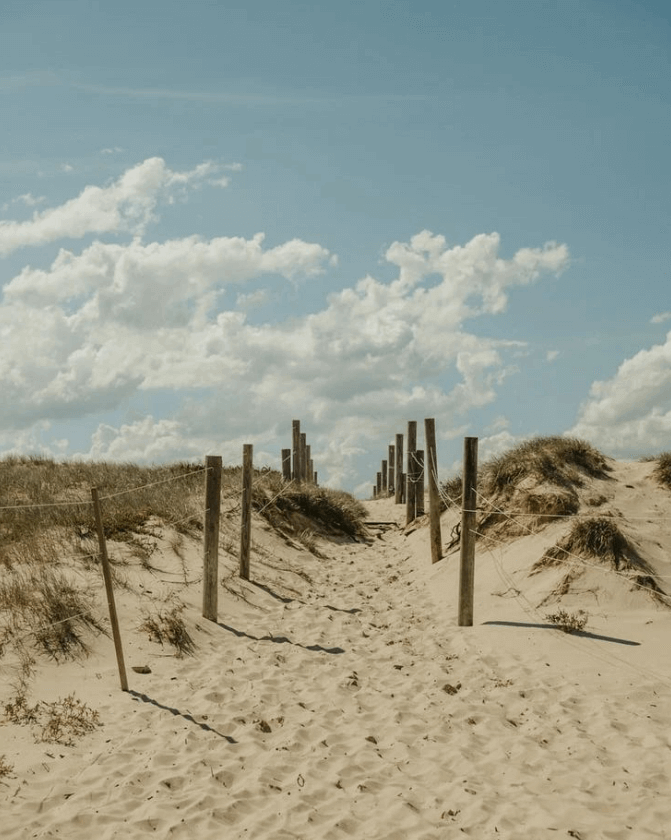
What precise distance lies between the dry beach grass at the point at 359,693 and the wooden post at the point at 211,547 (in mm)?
299

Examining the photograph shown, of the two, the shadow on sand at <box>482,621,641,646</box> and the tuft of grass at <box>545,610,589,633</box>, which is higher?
the tuft of grass at <box>545,610,589,633</box>

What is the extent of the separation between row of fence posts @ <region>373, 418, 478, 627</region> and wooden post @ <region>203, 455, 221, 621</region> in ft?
11.2

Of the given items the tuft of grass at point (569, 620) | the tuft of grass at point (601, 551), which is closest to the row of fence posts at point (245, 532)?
the tuft of grass at point (569, 620)

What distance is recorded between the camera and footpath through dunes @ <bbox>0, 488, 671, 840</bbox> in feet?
16.8

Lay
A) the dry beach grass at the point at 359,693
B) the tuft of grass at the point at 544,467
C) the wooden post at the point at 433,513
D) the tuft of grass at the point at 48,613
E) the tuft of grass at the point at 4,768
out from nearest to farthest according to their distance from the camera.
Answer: the dry beach grass at the point at 359,693, the tuft of grass at the point at 4,768, the tuft of grass at the point at 48,613, the tuft of grass at the point at 544,467, the wooden post at the point at 433,513

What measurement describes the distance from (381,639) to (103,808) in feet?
16.4

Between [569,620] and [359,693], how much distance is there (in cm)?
343

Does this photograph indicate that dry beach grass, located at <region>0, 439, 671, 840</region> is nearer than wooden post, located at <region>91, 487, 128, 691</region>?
Yes

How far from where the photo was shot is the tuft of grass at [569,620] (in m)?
9.46

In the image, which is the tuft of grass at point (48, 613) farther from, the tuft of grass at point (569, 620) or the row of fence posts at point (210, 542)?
the tuft of grass at point (569, 620)

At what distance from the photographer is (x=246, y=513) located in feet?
42.1

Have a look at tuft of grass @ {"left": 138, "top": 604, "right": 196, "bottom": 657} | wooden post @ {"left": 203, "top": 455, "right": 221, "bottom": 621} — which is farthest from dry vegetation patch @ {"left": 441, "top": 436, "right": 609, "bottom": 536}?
tuft of grass @ {"left": 138, "top": 604, "right": 196, "bottom": 657}

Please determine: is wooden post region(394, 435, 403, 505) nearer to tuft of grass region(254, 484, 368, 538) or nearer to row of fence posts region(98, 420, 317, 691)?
tuft of grass region(254, 484, 368, 538)

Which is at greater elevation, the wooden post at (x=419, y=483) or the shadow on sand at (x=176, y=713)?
the wooden post at (x=419, y=483)
